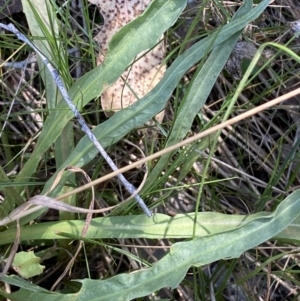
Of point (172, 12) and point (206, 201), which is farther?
point (206, 201)

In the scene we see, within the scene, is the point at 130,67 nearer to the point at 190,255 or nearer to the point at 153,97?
the point at 153,97

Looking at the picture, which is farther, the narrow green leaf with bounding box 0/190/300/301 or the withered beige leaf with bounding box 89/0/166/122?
the withered beige leaf with bounding box 89/0/166/122

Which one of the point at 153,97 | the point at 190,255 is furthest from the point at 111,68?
the point at 190,255

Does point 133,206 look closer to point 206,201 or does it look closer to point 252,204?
point 206,201

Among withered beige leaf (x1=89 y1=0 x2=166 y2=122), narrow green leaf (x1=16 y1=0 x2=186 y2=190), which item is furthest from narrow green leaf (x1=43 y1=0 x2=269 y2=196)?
withered beige leaf (x1=89 y1=0 x2=166 y2=122)

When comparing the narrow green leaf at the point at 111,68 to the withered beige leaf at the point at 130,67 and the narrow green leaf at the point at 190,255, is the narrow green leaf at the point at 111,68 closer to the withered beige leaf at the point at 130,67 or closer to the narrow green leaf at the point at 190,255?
the withered beige leaf at the point at 130,67

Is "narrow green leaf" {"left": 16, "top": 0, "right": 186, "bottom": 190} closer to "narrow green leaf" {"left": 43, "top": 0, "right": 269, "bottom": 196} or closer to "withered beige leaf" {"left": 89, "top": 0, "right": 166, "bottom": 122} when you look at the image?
"narrow green leaf" {"left": 43, "top": 0, "right": 269, "bottom": 196}

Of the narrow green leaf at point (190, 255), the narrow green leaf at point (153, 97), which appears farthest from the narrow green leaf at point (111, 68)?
the narrow green leaf at point (190, 255)

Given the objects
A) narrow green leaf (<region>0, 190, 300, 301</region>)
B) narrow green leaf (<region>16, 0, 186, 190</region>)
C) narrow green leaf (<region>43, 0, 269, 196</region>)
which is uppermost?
narrow green leaf (<region>16, 0, 186, 190</region>)

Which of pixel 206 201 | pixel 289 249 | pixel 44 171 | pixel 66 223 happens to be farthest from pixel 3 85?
pixel 289 249
